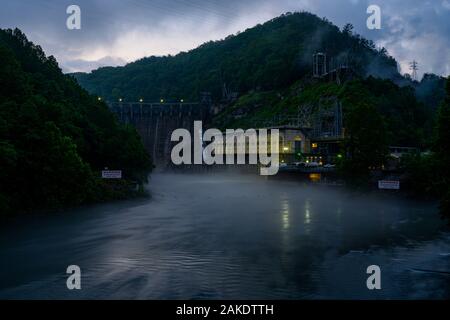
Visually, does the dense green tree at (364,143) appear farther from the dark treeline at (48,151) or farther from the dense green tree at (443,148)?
the dense green tree at (443,148)

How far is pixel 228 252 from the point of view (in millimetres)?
34531

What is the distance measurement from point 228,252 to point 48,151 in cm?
2618

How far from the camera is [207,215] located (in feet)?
179

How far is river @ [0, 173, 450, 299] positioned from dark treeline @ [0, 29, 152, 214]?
275cm

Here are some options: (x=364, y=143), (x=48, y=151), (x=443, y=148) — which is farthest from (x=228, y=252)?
(x=364, y=143)

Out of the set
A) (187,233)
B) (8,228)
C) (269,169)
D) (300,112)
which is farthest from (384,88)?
(8,228)

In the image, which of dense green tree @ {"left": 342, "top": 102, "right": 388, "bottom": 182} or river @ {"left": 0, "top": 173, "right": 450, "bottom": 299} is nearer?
river @ {"left": 0, "top": 173, "right": 450, "bottom": 299}

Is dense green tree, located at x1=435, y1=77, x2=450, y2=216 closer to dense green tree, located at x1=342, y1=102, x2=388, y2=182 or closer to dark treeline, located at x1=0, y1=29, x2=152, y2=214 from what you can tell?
dark treeline, located at x1=0, y1=29, x2=152, y2=214

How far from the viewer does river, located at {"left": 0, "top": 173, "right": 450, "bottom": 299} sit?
25359mm

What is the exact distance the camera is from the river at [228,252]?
25.4 m

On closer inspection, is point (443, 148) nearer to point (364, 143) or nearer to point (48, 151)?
point (48, 151)

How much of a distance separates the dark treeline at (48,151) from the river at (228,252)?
2.75 metres

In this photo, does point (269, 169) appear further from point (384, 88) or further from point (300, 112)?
point (384, 88)

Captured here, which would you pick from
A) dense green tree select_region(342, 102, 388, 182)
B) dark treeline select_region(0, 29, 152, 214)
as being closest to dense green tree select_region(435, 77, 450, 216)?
dark treeline select_region(0, 29, 152, 214)
